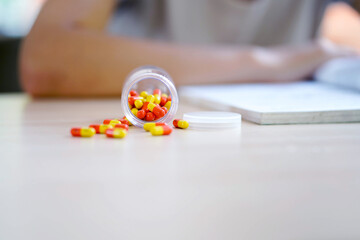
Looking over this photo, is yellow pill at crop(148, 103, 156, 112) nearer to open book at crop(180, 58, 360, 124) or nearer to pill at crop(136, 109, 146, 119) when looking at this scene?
pill at crop(136, 109, 146, 119)

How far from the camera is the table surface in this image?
37 cm

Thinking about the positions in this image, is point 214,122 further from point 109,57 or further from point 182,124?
point 109,57

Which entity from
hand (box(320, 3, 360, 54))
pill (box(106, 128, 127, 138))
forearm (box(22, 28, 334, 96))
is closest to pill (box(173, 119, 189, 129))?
pill (box(106, 128, 127, 138))

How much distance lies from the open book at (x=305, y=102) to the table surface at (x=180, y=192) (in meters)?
0.19

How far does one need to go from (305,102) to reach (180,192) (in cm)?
56

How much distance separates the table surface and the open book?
194mm

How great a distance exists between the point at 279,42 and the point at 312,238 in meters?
1.77

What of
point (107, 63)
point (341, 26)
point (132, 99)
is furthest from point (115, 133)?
point (341, 26)

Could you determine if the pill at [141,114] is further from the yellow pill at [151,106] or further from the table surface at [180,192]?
the table surface at [180,192]

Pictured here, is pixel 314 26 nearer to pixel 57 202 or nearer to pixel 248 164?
pixel 248 164

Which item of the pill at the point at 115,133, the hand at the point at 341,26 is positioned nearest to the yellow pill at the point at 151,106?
the pill at the point at 115,133

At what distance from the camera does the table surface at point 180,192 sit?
1.21 feet

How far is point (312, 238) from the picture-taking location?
1.22ft

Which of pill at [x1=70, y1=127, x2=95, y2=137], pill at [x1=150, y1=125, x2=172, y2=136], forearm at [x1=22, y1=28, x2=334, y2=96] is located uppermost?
forearm at [x1=22, y1=28, x2=334, y2=96]
